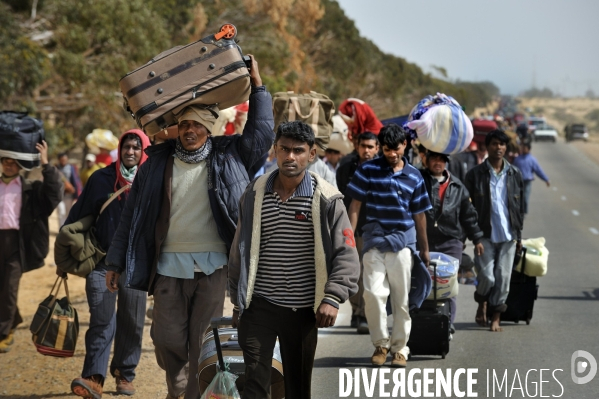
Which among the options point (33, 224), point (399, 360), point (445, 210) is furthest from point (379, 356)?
point (33, 224)

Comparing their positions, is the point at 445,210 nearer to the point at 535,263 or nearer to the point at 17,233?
the point at 535,263

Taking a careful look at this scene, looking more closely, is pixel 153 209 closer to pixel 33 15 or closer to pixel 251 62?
pixel 251 62

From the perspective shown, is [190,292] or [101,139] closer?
[190,292]

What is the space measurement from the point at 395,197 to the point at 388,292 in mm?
801

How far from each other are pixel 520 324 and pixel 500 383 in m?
2.84

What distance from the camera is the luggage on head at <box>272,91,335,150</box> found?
31.8 feet

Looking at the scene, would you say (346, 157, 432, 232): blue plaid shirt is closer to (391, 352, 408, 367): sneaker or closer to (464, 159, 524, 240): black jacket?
(391, 352, 408, 367): sneaker

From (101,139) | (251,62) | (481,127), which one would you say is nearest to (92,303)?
(251,62)

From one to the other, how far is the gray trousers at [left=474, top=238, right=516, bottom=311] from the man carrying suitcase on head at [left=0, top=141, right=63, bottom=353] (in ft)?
14.2

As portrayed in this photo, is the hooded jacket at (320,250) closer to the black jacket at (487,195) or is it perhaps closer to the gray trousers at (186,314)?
the gray trousers at (186,314)

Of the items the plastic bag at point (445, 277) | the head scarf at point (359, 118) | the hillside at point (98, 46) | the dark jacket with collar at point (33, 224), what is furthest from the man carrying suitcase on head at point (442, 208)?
the hillside at point (98, 46)

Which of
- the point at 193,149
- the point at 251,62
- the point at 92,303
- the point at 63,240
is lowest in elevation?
the point at 92,303

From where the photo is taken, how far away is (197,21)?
1379 inches

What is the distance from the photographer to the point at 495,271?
1006 centimetres
